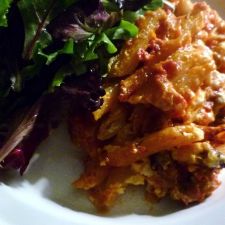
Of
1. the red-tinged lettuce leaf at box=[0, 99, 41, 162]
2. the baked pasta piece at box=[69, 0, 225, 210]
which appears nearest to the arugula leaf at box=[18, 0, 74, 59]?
the red-tinged lettuce leaf at box=[0, 99, 41, 162]

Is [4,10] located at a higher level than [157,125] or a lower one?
higher

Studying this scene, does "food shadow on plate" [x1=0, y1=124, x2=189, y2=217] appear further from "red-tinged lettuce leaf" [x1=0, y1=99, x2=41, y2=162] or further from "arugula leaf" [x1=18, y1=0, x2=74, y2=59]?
"arugula leaf" [x1=18, y1=0, x2=74, y2=59]

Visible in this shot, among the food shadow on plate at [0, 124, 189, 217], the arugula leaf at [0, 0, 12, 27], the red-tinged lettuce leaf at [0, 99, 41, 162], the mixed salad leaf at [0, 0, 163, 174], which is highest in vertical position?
the arugula leaf at [0, 0, 12, 27]

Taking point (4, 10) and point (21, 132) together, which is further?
point (21, 132)

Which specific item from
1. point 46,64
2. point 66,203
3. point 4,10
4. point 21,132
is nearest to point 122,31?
point 46,64

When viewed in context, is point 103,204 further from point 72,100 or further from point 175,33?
point 175,33

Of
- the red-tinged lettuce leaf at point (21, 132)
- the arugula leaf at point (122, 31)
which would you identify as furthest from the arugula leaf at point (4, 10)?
the arugula leaf at point (122, 31)

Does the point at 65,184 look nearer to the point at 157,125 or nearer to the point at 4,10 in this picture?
the point at 157,125
